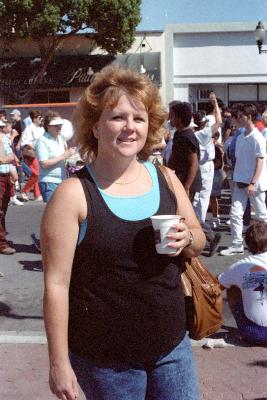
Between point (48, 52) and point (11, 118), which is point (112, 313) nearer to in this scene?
point (11, 118)

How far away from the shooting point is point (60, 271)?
2121mm

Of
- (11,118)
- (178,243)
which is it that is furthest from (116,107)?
(11,118)

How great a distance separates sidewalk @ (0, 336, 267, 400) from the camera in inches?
155

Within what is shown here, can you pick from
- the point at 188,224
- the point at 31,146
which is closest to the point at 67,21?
the point at 31,146

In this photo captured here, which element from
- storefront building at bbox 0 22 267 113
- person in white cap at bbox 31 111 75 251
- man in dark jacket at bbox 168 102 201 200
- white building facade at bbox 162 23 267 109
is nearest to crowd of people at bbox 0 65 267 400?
man in dark jacket at bbox 168 102 201 200

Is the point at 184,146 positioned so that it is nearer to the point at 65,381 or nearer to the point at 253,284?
the point at 253,284

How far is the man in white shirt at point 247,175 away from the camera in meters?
7.55

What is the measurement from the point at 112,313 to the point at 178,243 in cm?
31

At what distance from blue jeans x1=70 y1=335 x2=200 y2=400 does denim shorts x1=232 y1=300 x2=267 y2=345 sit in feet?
8.00

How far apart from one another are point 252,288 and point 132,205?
2.67 metres

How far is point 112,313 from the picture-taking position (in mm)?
2143

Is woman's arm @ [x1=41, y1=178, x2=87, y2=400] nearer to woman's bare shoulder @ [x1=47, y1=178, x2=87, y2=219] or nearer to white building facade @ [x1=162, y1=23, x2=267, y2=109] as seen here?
woman's bare shoulder @ [x1=47, y1=178, x2=87, y2=219]

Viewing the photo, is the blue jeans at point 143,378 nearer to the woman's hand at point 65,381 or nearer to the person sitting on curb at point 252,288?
the woman's hand at point 65,381

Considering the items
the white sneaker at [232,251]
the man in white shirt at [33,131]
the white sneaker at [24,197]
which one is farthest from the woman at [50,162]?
the white sneaker at [24,197]
